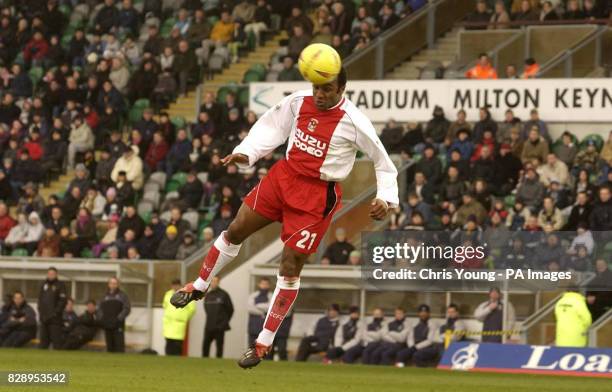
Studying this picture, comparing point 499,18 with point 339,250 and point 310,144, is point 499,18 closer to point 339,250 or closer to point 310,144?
point 339,250

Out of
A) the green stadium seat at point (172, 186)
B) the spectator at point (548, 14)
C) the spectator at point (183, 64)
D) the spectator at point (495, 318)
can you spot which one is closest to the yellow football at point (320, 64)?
the spectator at point (495, 318)

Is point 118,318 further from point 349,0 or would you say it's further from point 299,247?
point 299,247

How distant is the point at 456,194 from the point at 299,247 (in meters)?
14.1

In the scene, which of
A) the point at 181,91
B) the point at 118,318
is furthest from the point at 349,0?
the point at 118,318

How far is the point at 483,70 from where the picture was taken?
30672mm

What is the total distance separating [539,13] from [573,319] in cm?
957

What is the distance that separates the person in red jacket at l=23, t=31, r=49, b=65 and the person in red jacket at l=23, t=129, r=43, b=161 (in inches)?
152

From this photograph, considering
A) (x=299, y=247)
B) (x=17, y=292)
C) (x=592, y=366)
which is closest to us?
(x=299, y=247)

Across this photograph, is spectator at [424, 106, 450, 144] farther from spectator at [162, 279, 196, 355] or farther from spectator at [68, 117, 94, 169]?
spectator at [68, 117, 94, 169]

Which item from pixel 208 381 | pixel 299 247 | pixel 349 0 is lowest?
pixel 208 381

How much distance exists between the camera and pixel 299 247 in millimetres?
13844

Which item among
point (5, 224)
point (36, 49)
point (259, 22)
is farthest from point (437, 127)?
point (36, 49)

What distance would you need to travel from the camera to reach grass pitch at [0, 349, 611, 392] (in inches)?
636

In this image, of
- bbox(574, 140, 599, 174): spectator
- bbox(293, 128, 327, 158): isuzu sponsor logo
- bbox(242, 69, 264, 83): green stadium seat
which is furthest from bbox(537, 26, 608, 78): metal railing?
bbox(293, 128, 327, 158): isuzu sponsor logo
